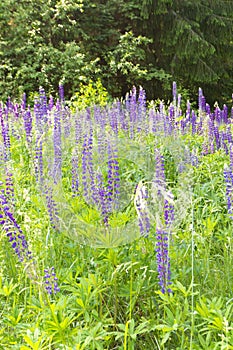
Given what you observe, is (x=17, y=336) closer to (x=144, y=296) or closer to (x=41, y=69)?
(x=144, y=296)

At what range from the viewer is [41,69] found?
37.0 ft

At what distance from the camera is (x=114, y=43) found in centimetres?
1272

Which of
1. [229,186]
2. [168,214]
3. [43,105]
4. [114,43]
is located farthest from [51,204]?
[114,43]

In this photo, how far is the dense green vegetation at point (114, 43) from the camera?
11.4 m

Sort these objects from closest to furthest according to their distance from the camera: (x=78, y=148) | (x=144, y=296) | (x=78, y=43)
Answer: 1. (x=144, y=296)
2. (x=78, y=148)
3. (x=78, y=43)

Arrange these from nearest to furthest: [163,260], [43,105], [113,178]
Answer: [163,260] < [113,178] < [43,105]

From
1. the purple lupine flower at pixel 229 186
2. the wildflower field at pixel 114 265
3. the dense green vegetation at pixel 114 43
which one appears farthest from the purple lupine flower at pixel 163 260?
the dense green vegetation at pixel 114 43

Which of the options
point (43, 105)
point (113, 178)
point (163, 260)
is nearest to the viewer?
point (163, 260)

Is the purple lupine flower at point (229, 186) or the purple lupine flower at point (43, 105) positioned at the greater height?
the purple lupine flower at point (43, 105)

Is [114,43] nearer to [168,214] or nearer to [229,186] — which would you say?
[229,186]

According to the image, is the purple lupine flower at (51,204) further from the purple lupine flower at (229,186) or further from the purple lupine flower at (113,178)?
the purple lupine flower at (229,186)

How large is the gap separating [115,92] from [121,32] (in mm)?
1991

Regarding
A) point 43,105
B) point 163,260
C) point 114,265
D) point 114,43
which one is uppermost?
point 114,43

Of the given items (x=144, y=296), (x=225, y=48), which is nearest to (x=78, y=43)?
(x=225, y=48)
